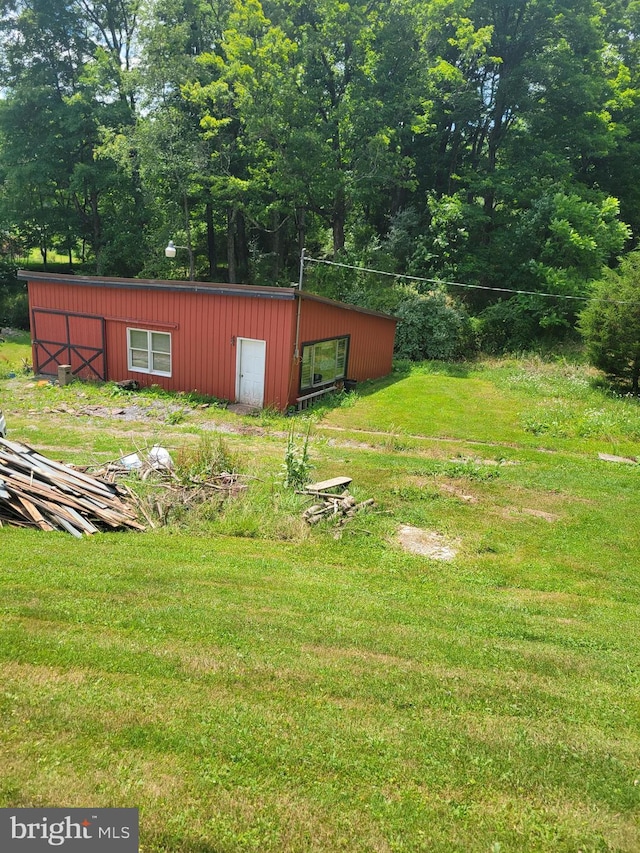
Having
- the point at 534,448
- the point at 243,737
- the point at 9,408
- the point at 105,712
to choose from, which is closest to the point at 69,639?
the point at 105,712

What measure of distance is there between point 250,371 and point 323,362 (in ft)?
8.45

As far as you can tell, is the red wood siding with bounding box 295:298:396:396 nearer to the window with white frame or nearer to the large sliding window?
the large sliding window

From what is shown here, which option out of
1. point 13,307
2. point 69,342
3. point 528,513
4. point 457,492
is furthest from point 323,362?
point 13,307

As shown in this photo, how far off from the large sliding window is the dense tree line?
27.6 feet

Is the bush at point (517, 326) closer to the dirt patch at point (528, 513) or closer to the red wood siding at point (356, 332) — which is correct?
the red wood siding at point (356, 332)

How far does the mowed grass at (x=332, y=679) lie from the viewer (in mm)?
3066

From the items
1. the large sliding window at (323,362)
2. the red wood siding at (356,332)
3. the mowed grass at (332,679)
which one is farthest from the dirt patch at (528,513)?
the large sliding window at (323,362)

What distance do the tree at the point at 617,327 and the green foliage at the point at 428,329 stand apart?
681cm

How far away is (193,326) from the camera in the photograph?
690 inches

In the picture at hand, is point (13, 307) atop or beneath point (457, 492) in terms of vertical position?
beneath

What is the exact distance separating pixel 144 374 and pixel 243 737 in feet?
55.3

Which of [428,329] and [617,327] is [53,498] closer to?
[617,327]

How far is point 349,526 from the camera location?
8.44m

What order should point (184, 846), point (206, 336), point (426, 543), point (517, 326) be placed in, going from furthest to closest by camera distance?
point (517, 326) → point (206, 336) → point (426, 543) → point (184, 846)
